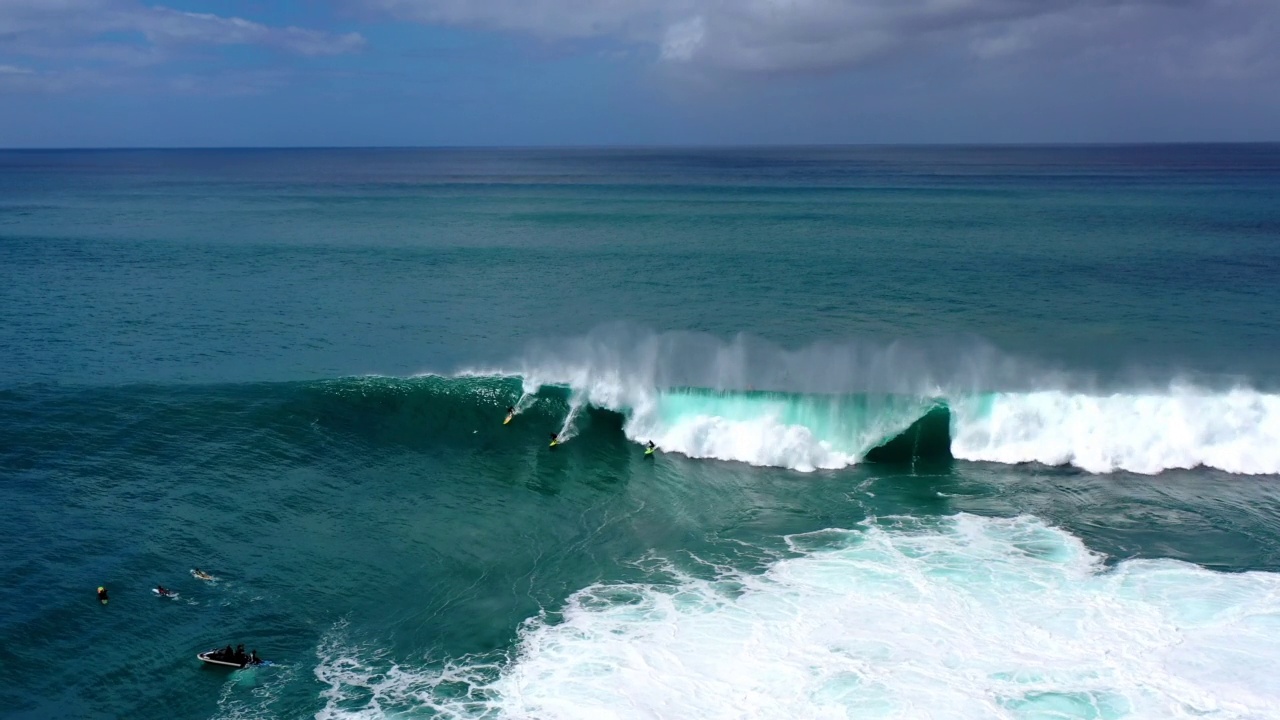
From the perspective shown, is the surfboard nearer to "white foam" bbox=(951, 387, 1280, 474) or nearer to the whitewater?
the whitewater

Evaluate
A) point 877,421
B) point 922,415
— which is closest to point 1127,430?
point 922,415

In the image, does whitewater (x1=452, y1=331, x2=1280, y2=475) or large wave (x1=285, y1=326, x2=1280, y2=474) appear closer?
whitewater (x1=452, y1=331, x2=1280, y2=475)

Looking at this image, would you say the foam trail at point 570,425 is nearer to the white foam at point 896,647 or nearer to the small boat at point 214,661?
the white foam at point 896,647

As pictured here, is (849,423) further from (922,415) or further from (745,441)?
(745,441)

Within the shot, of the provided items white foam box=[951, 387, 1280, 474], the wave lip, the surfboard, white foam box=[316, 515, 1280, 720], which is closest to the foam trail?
the wave lip

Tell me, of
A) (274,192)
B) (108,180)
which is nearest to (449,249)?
(274,192)

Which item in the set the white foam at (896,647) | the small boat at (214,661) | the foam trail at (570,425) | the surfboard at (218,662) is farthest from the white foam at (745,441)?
the small boat at (214,661)
